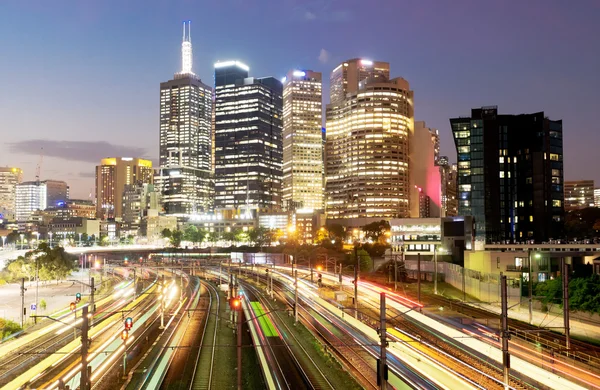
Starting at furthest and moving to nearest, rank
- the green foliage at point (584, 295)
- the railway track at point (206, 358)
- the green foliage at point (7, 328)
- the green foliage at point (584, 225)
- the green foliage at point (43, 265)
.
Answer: the green foliage at point (584, 225), the green foliage at point (43, 265), the green foliage at point (584, 295), the green foliage at point (7, 328), the railway track at point (206, 358)

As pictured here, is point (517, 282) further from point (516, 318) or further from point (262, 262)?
point (262, 262)

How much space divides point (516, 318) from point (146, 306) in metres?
44.9

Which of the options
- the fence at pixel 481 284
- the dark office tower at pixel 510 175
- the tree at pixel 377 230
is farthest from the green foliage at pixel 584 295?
the tree at pixel 377 230

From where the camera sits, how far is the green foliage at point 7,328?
48125 millimetres

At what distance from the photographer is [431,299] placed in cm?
7038

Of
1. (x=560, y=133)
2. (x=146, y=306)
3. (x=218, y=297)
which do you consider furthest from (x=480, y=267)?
(x=560, y=133)

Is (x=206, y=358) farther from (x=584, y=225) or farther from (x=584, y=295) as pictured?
(x=584, y=225)

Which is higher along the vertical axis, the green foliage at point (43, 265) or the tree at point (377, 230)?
the tree at point (377, 230)

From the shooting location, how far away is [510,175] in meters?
144

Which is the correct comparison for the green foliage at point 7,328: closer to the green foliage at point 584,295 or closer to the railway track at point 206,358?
the railway track at point 206,358

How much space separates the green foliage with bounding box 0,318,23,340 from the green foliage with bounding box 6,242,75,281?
161ft

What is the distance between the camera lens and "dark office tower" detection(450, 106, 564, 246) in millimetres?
141000

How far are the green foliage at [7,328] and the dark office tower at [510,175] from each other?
381 ft

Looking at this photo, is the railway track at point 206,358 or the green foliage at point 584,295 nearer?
the railway track at point 206,358
